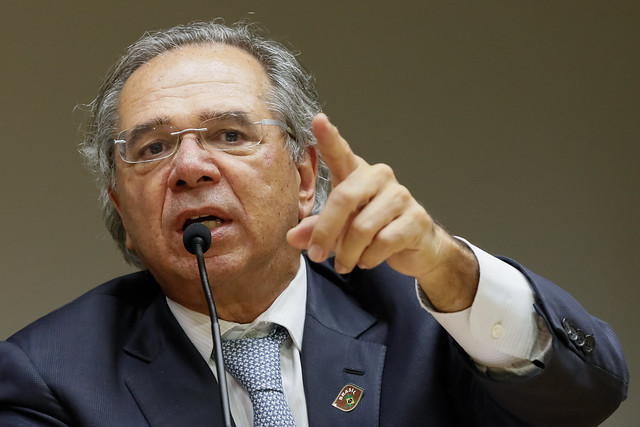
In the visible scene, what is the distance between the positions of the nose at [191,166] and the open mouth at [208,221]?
0.07 meters

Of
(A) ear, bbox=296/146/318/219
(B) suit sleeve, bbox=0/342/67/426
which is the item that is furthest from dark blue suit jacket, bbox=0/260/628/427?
(A) ear, bbox=296/146/318/219

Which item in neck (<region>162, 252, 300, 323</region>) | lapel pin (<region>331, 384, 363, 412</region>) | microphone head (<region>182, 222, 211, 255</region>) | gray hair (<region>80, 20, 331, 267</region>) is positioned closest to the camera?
microphone head (<region>182, 222, 211, 255</region>)

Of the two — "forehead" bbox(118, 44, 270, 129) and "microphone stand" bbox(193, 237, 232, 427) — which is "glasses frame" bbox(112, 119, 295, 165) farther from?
"microphone stand" bbox(193, 237, 232, 427)

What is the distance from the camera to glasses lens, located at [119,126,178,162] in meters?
2.14

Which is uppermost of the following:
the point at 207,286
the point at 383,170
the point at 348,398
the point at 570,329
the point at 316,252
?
the point at 383,170

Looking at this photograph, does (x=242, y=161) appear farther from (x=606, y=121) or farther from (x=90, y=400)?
(x=606, y=121)

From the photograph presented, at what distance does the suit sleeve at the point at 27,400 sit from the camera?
189 centimetres

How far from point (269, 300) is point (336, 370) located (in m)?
0.25

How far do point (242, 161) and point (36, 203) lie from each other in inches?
55.0

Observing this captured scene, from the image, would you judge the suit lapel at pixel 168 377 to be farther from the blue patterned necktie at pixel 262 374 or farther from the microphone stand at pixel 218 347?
the microphone stand at pixel 218 347

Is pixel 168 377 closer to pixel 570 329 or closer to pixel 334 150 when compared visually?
pixel 334 150

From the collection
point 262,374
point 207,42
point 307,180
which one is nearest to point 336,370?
point 262,374

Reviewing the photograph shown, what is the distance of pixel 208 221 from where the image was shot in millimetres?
2037

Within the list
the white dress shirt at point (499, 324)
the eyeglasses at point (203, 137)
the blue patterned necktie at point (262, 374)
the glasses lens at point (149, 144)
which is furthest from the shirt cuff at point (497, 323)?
the glasses lens at point (149, 144)
